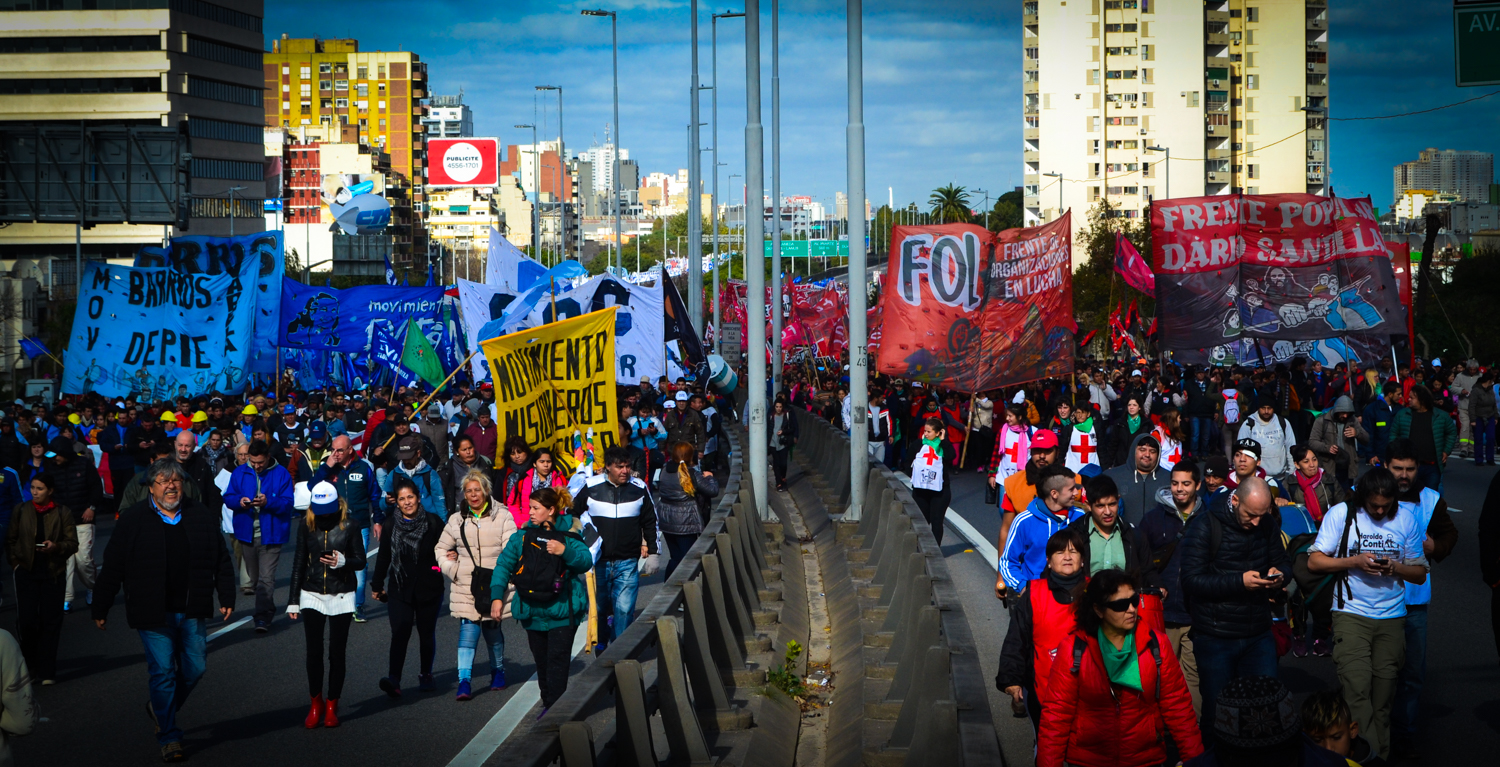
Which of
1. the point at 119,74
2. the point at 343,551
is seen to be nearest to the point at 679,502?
the point at 343,551

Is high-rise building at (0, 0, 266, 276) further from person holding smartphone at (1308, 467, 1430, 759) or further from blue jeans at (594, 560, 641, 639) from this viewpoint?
person holding smartphone at (1308, 467, 1430, 759)

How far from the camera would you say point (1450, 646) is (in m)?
9.98

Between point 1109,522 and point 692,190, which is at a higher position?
point 692,190

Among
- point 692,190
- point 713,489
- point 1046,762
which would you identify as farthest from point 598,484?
point 692,190

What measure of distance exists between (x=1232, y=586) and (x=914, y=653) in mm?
1780

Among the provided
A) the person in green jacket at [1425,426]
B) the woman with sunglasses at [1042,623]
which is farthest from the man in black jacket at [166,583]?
the person in green jacket at [1425,426]

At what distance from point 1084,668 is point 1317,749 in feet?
3.63

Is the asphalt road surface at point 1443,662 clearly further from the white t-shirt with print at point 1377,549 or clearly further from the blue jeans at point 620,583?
the blue jeans at point 620,583

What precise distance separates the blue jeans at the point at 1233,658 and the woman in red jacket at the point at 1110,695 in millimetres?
1714

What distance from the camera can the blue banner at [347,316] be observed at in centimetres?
3103

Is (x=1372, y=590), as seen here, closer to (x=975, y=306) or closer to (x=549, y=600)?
(x=549, y=600)

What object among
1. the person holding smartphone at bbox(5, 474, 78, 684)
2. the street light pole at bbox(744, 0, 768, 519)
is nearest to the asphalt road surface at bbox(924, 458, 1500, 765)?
the street light pole at bbox(744, 0, 768, 519)

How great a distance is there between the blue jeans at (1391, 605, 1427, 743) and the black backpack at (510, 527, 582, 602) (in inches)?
181

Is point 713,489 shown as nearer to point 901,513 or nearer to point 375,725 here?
point 901,513
